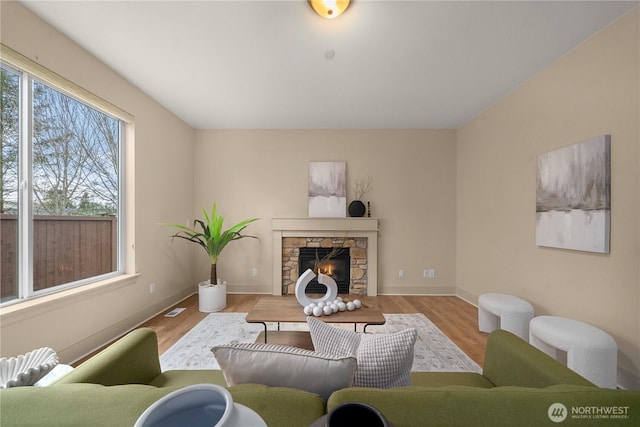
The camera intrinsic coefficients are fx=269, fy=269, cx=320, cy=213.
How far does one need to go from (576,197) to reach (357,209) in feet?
8.20

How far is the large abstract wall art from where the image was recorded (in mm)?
4289

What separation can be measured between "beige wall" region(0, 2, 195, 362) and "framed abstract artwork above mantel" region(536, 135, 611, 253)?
13.8 ft

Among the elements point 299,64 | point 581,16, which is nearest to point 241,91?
point 299,64

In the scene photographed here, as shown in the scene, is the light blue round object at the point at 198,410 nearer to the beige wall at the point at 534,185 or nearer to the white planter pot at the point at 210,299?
the beige wall at the point at 534,185

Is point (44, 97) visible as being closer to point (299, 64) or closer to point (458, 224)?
point (299, 64)

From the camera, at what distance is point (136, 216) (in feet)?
9.86

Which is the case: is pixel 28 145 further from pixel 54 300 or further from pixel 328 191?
pixel 328 191

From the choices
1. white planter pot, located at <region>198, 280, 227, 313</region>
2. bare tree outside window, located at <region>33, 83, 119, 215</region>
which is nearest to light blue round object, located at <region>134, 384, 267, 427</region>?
bare tree outside window, located at <region>33, 83, 119, 215</region>

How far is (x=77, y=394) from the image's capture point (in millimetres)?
684

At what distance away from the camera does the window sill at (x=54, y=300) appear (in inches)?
70.6

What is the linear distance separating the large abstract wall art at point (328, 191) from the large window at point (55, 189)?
8.20ft

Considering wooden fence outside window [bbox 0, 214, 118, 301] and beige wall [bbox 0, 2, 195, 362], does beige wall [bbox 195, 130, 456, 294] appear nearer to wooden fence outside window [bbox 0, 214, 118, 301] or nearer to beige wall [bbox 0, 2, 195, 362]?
beige wall [bbox 0, 2, 195, 362]

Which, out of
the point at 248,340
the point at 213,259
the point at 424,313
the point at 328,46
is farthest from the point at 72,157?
the point at 424,313

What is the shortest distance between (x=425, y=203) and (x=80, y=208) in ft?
14.2
